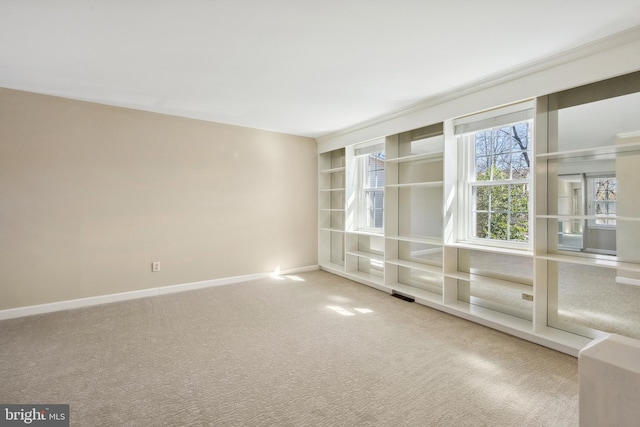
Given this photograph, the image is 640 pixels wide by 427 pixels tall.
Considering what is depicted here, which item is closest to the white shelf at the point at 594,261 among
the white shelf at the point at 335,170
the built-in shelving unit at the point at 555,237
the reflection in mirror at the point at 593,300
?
the built-in shelving unit at the point at 555,237

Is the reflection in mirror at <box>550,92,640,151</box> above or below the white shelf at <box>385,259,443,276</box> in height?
above

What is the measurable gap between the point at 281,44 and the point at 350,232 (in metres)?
3.12

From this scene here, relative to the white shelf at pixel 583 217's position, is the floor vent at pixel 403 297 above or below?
below

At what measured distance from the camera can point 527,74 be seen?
8.64 feet

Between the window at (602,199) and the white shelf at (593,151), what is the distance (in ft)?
0.68

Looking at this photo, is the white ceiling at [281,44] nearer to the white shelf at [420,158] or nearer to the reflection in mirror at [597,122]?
the reflection in mirror at [597,122]

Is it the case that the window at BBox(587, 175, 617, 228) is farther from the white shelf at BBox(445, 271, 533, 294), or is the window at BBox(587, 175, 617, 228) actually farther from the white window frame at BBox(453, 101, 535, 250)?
the white shelf at BBox(445, 271, 533, 294)

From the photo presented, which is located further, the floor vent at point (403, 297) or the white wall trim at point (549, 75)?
the floor vent at point (403, 297)

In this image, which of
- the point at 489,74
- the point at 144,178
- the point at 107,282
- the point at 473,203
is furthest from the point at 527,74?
the point at 107,282

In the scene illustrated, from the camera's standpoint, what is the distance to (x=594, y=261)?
2361 mm

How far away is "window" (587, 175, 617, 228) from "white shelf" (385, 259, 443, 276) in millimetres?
1511

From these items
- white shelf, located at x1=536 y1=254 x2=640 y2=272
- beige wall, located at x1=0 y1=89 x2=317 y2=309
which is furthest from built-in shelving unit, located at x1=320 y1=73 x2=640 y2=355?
beige wall, located at x1=0 y1=89 x2=317 y2=309

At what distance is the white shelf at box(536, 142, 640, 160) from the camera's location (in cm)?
223

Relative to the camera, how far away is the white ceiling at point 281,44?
1867 mm
